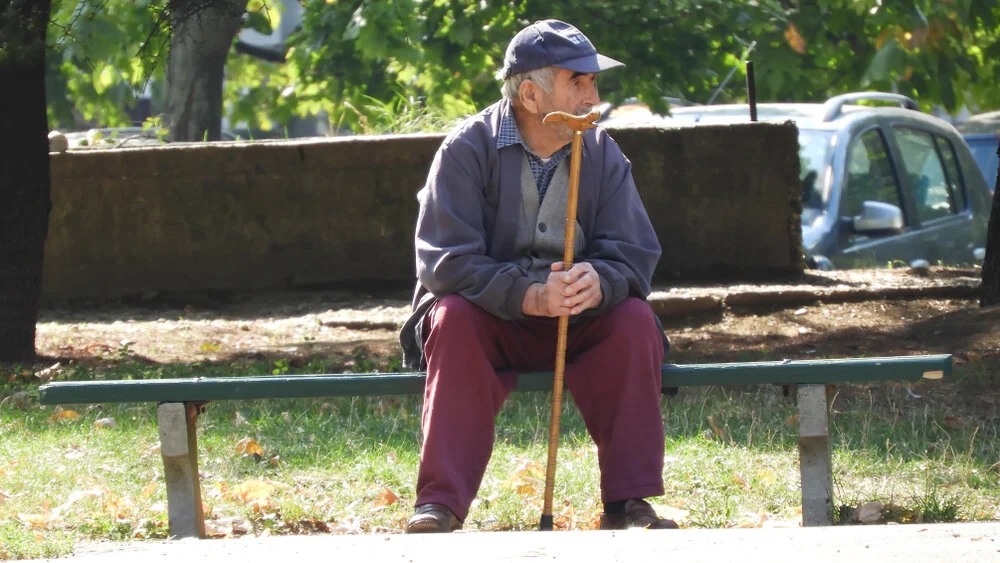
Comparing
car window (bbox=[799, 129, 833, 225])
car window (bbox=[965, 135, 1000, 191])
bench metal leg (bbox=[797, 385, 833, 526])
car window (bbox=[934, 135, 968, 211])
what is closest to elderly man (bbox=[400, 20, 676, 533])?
bench metal leg (bbox=[797, 385, 833, 526])

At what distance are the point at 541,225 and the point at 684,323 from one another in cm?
367

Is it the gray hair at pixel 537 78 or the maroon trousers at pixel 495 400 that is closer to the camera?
the maroon trousers at pixel 495 400

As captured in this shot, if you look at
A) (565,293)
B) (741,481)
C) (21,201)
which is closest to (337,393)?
(565,293)

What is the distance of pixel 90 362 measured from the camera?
732 cm

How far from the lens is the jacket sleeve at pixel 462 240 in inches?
161

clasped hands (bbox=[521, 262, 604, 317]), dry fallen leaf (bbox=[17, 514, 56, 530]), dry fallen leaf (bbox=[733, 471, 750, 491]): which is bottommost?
dry fallen leaf (bbox=[733, 471, 750, 491])

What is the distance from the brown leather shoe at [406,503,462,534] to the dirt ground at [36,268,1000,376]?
310 cm

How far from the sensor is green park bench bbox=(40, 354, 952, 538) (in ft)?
13.2

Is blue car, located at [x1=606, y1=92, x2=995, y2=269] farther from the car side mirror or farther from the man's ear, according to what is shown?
the man's ear

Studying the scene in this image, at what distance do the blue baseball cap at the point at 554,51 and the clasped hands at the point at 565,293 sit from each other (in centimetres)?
63

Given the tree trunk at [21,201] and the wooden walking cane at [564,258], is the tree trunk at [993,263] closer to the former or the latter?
the wooden walking cane at [564,258]

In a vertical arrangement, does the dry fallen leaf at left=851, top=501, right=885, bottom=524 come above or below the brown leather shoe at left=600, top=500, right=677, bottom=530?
below

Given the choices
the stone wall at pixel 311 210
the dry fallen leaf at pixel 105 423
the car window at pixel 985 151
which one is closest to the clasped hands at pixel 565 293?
A: the dry fallen leaf at pixel 105 423

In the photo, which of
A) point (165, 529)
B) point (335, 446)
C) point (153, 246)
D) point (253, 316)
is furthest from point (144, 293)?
point (165, 529)
